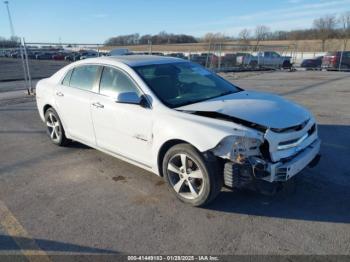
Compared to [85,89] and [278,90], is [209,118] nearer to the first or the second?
[85,89]

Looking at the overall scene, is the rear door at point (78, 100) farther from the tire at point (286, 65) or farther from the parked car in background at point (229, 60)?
the tire at point (286, 65)

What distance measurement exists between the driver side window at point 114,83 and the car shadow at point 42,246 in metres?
1.93

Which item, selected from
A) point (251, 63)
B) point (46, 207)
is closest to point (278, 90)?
point (46, 207)

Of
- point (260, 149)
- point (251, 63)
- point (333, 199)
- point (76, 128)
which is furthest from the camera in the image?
point (251, 63)

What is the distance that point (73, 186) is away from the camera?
4.21 m

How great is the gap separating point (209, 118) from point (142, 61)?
1.62 meters

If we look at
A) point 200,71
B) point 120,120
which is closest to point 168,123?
point 120,120

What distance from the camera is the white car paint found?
3.25m

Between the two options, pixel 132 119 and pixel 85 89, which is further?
pixel 85 89

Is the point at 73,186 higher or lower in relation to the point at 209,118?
lower

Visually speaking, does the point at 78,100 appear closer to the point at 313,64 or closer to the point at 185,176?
the point at 185,176

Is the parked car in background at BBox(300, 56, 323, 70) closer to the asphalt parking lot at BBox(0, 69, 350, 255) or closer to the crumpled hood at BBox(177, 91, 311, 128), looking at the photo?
the asphalt parking lot at BBox(0, 69, 350, 255)

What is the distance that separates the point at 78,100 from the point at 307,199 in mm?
3424

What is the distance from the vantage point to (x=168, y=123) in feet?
11.8
